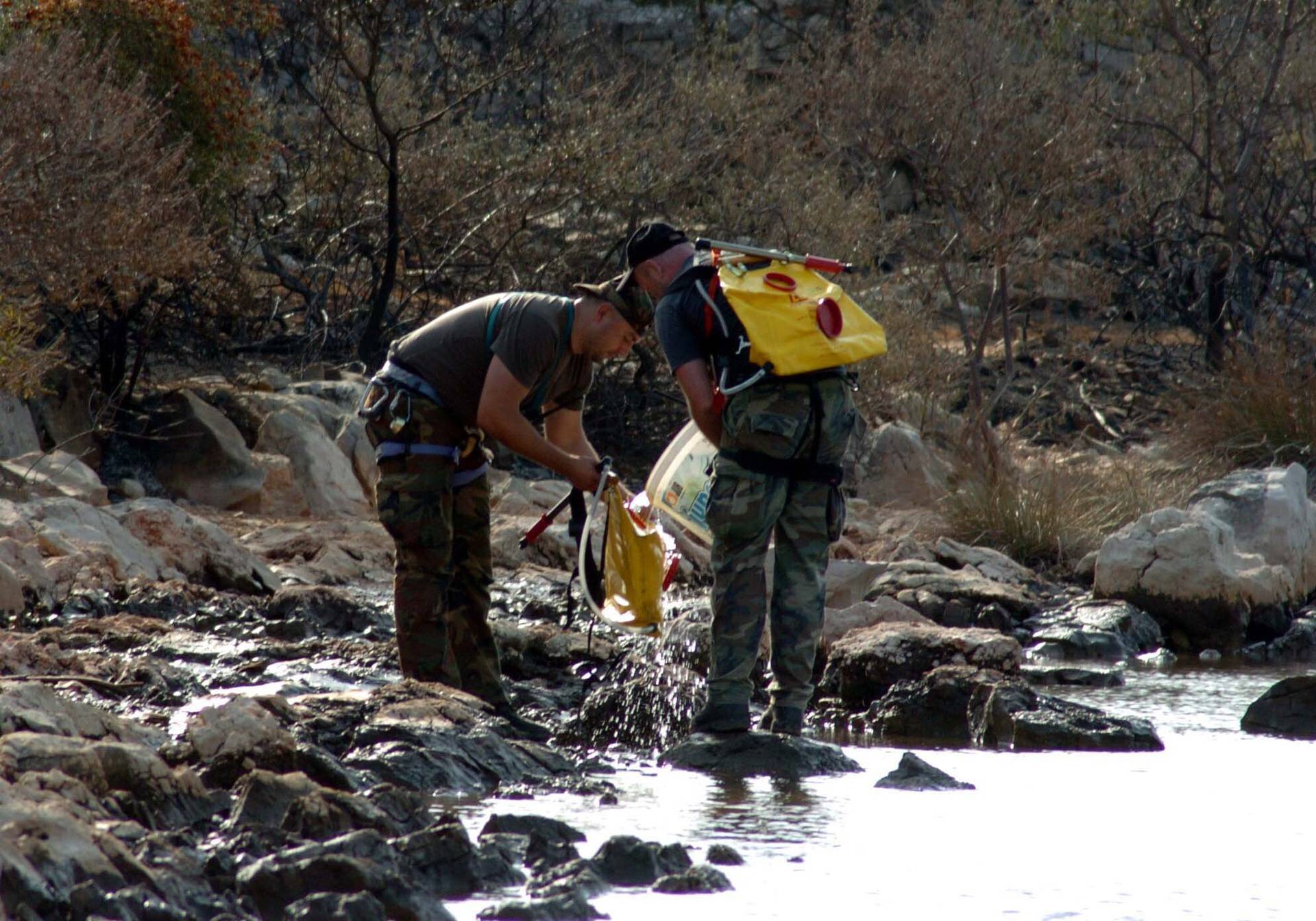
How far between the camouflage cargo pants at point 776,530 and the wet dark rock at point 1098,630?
13.6 ft

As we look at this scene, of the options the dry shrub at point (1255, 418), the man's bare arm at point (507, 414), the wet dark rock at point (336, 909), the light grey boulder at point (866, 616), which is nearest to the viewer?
the wet dark rock at point (336, 909)

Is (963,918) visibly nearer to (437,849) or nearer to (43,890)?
(437,849)

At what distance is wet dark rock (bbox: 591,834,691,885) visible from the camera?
421 centimetres

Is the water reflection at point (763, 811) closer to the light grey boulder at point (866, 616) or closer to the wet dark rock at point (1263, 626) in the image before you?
the light grey boulder at point (866, 616)

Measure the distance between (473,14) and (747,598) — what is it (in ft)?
41.2

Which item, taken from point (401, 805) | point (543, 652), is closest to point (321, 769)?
point (401, 805)

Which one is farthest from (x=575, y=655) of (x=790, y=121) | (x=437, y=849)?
(x=790, y=121)

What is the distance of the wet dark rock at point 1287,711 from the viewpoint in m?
6.91

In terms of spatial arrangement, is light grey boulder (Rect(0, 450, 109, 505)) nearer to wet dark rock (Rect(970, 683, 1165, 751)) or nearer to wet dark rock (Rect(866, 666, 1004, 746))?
wet dark rock (Rect(866, 666, 1004, 746))

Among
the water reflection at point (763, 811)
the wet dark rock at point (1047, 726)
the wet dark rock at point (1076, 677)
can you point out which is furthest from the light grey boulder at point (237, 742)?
the wet dark rock at point (1076, 677)

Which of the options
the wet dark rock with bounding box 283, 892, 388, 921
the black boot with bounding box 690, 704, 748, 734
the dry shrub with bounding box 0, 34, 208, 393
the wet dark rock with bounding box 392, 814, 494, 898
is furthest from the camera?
the dry shrub with bounding box 0, 34, 208, 393

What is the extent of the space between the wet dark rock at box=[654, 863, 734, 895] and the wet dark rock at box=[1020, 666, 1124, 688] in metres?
4.55

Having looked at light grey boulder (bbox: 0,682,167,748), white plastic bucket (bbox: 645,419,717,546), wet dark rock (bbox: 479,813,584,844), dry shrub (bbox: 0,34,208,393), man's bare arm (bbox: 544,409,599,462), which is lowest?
wet dark rock (bbox: 479,813,584,844)

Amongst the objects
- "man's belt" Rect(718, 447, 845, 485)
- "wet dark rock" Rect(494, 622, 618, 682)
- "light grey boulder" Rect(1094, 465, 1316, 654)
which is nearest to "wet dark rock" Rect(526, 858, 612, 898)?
"man's belt" Rect(718, 447, 845, 485)
